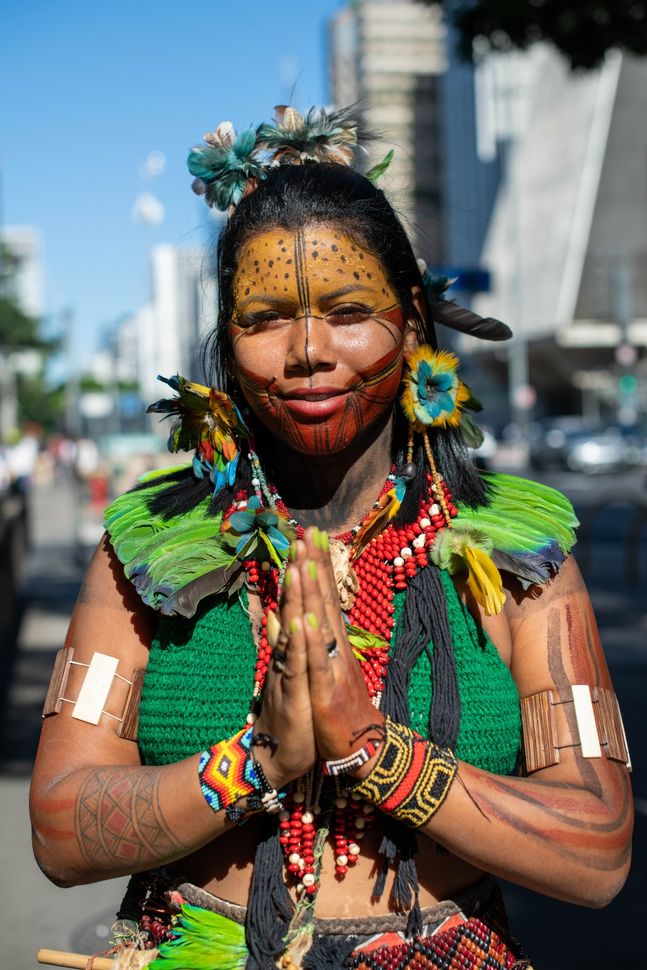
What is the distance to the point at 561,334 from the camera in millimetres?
47812

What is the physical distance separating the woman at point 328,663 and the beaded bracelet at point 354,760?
1 centimetres

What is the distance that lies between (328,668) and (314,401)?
48cm

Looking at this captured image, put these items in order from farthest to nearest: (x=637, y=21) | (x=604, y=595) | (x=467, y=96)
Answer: (x=467, y=96)
(x=604, y=595)
(x=637, y=21)

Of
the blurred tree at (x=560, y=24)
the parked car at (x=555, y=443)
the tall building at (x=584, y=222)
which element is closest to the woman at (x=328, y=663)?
the blurred tree at (x=560, y=24)

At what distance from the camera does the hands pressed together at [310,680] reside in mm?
1537

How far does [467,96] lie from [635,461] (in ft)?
108

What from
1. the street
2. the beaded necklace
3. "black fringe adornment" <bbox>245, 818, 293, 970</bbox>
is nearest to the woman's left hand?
the beaded necklace

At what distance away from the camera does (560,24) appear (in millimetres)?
9898

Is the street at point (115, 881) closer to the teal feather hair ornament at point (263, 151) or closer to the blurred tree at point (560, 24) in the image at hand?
the teal feather hair ornament at point (263, 151)

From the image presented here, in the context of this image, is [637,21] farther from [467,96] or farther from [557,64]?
[467,96]

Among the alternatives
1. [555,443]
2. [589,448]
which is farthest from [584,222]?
[589,448]

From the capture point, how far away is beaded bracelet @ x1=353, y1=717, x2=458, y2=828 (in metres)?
1.62

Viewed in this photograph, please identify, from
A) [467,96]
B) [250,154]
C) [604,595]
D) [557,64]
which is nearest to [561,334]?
[557,64]

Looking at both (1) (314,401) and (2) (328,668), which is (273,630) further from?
(1) (314,401)
